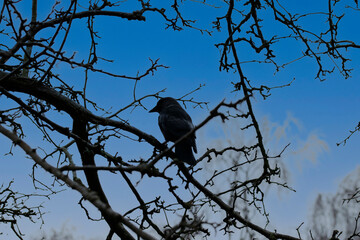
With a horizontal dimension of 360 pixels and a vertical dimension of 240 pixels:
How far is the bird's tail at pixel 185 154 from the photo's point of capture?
14.5 ft

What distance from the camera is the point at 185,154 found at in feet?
14.8

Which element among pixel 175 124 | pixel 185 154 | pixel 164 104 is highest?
pixel 164 104

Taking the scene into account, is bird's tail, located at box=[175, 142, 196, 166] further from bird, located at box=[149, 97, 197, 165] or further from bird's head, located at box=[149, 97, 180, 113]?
bird's head, located at box=[149, 97, 180, 113]

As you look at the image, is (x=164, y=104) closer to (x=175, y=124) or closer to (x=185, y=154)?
(x=175, y=124)

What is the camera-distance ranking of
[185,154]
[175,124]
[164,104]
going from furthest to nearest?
[164,104]
[175,124]
[185,154]

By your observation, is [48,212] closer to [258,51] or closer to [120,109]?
[120,109]

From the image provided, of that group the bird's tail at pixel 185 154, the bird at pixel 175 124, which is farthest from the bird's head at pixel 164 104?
the bird's tail at pixel 185 154

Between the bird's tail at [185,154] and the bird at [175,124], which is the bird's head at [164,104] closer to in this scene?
the bird at [175,124]

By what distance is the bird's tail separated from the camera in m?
4.42

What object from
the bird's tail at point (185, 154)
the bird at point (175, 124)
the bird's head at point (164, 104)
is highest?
the bird's head at point (164, 104)

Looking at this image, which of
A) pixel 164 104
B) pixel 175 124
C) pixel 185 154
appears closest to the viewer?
pixel 185 154

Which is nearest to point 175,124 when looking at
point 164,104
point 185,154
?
point 164,104

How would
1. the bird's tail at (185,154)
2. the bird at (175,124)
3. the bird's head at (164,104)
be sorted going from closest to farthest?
the bird's tail at (185,154)
the bird at (175,124)
the bird's head at (164,104)

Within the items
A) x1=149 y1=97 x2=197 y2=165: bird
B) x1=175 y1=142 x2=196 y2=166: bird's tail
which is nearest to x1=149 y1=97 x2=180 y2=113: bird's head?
x1=149 y1=97 x2=197 y2=165: bird
